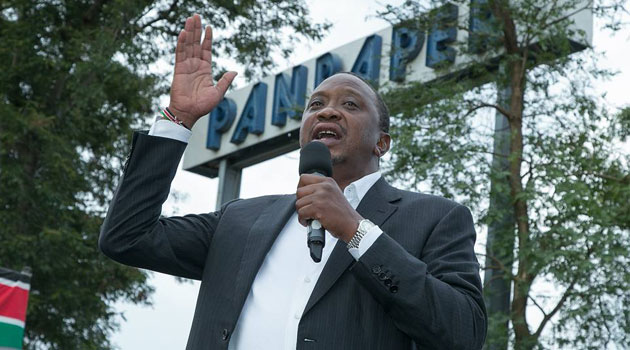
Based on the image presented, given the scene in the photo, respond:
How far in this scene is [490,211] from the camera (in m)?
8.23

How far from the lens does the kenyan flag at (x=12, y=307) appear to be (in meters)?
8.23

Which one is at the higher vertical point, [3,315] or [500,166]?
[500,166]

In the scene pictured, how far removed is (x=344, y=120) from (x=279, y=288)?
0.58m

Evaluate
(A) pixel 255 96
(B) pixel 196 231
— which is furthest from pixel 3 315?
(A) pixel 255 96

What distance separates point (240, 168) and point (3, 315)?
7.74m

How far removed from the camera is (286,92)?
14.0m

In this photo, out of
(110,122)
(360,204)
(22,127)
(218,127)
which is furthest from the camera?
(218,127)

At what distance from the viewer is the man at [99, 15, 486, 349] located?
2.63 m

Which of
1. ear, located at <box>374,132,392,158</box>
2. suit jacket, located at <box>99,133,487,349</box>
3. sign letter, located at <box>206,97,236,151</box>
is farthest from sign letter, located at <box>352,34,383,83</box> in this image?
suit jacket, located at <box>99,133,487,349</box>

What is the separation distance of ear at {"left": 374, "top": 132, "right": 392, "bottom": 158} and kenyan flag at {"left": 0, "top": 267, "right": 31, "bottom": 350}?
550 centimetres

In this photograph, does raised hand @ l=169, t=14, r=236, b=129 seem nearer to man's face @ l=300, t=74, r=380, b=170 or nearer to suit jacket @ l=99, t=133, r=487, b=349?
suit jacket @ l=99, t=133, r=487, b=349

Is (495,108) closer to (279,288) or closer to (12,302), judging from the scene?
(12,302)

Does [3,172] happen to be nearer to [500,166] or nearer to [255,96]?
[255,96]

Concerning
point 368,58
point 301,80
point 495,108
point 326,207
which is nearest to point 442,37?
point 495,108
